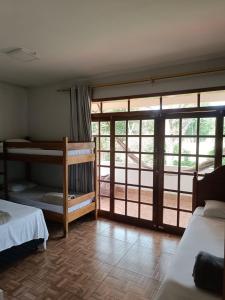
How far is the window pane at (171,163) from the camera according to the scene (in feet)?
10.7

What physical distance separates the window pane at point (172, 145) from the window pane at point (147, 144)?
0.77ft

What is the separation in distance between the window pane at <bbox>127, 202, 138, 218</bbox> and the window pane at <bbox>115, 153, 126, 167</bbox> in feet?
2.21

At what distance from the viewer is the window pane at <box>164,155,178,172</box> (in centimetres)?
326

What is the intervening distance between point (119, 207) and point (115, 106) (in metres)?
1.75

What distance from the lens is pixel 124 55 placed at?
2826 mm

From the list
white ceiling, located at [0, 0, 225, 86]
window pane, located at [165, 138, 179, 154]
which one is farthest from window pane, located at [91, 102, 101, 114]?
window pane, located at [165, 138, 179, 154]

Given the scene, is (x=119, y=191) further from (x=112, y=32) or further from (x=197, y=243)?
(x=112, y=32)

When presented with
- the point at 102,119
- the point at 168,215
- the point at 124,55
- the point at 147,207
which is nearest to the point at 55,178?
the point at 102,119

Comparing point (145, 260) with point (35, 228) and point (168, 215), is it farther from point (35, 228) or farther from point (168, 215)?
point (35, 228)

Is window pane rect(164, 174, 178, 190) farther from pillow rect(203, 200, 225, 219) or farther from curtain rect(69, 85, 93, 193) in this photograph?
curtain rect(69, 85, 93, 193)

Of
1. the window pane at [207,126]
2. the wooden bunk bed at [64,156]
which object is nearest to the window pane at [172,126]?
the window pane at [207,126]

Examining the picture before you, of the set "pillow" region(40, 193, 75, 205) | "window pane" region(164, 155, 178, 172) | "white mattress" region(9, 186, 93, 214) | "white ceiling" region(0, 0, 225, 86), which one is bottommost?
"white mattress" region(9, 186, 93, 214)

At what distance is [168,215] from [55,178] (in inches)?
89.3

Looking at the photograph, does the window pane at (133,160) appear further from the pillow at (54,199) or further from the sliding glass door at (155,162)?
the pillow at (54,199)
